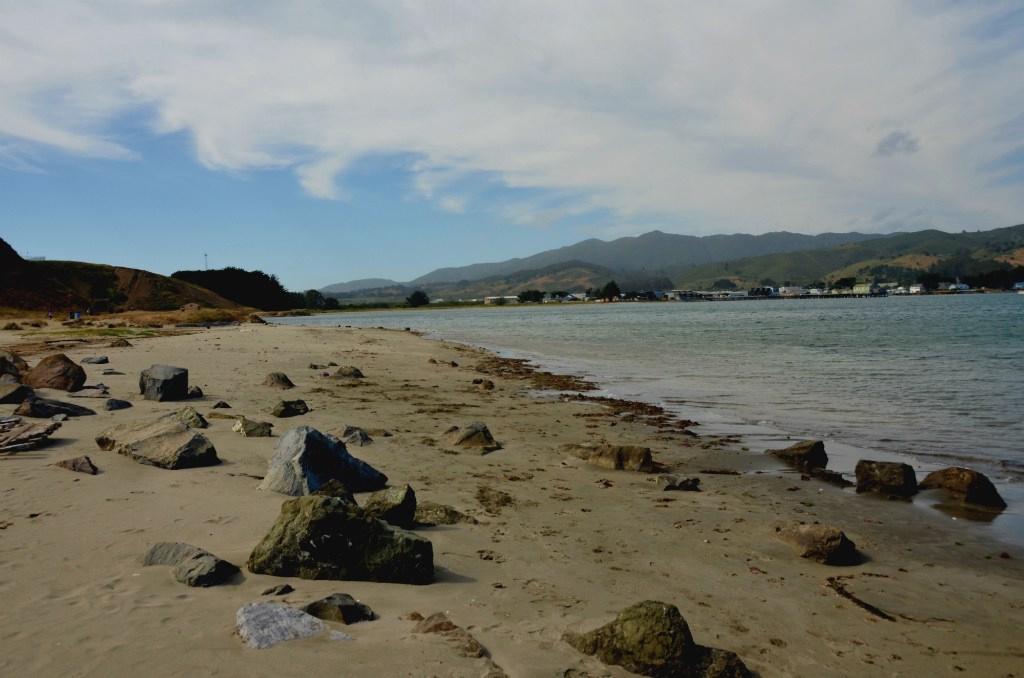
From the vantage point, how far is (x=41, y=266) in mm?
100312

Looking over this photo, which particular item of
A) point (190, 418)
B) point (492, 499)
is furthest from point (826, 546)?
point (190, 418)

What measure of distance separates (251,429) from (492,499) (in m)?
4.76

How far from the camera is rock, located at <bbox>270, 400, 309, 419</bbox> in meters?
13.3

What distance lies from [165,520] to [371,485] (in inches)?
99.5

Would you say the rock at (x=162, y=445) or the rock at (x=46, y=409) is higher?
the rock at (x=46, y=409)

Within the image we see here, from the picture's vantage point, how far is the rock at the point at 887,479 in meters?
9.38

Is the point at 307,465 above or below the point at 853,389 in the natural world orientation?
above

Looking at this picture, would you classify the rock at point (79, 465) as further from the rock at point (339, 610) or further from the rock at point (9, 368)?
the rock at point (9, 368)

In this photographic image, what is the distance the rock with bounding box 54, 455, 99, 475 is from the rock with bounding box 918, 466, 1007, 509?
37.1 feet

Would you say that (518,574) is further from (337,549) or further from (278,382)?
(278,382)

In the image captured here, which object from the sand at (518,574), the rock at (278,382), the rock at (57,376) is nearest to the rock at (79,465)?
the sand at (518,574)

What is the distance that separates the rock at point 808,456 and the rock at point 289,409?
9401 millimetres

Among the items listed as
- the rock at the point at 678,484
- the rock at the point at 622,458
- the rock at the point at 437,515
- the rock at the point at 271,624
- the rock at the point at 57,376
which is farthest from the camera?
the rock at the point at 57,376

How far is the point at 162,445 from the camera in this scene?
28.9 ft
